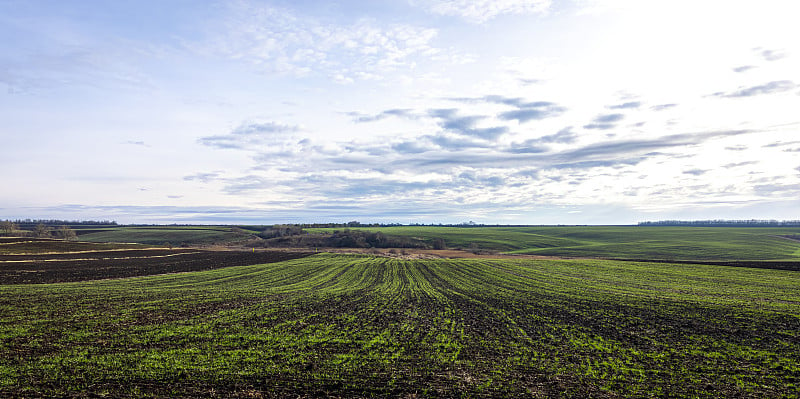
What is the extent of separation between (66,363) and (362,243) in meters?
118

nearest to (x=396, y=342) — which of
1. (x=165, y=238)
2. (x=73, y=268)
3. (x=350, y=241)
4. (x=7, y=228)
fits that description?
(x=73, y=268)

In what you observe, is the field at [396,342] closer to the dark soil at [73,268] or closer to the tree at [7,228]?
the dark soil at [73,268]

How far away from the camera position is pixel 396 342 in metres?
20.3

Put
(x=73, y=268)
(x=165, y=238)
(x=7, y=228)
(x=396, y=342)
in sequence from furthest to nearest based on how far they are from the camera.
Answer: (x=165, y=238) < (x=7, y=228) < (x=73, y=268) < (x=396, y=342)

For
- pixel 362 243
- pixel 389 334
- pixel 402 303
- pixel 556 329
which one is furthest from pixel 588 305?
pixel 362 243

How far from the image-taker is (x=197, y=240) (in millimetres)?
140875

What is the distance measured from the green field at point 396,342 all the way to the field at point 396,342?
96 mm

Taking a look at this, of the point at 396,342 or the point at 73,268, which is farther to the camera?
the point at 73,268

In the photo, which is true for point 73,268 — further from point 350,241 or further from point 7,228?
point 7,228

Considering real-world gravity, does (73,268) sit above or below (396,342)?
below

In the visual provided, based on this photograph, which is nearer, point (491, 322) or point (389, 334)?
point (389, 334)

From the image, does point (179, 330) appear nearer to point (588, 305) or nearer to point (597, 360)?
point (597, 360)

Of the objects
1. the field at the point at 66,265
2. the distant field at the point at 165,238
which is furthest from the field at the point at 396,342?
the distant field at the point at 165,238

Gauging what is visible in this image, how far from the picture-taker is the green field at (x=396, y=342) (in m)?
14.4
